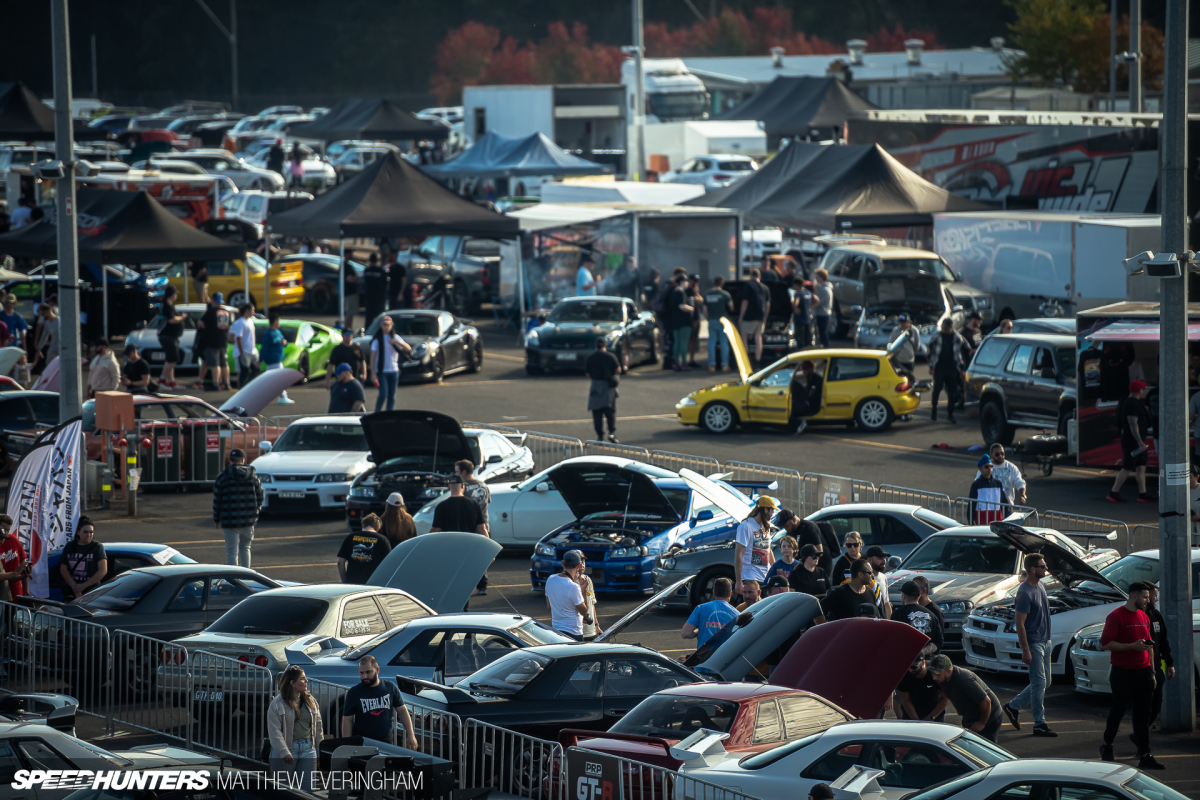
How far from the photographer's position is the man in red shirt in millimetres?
11117

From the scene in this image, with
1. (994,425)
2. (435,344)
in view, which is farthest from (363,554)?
(435,344)

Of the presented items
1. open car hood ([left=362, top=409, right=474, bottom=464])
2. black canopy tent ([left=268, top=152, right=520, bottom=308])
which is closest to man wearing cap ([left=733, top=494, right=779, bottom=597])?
open car hood ([left=362, top=409, right=474, bottom=464])

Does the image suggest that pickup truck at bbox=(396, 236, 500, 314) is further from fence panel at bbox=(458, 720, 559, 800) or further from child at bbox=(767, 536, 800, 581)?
fence panel at bbox=(458, 720, 559, 800)

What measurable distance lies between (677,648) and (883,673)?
4251 millimetres

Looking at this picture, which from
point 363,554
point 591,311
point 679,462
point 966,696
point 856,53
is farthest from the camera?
point 856,53

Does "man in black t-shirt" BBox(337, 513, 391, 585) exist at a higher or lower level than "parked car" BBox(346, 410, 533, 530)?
lower

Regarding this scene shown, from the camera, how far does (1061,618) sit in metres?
13.6

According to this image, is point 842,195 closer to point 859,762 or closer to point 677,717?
point 677,717

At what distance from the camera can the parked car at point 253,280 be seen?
35.2 meters

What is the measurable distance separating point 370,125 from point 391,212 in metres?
25.1

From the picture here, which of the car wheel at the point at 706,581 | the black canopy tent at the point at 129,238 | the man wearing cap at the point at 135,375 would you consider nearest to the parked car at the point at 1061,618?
the car wheel at the point at 706,581

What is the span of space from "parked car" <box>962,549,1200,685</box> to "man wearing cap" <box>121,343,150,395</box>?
16301mm

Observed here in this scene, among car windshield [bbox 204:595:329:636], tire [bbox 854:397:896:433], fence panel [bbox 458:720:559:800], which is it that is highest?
tire [bbox 854:397:896:433]

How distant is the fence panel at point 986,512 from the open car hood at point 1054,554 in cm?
228
